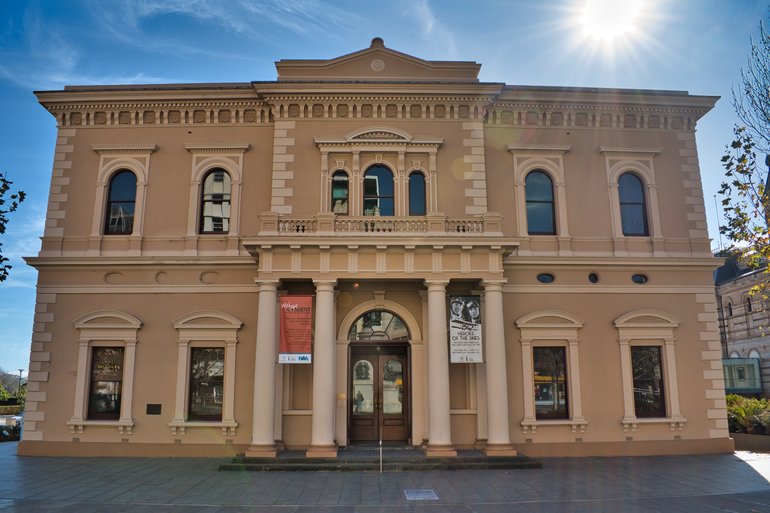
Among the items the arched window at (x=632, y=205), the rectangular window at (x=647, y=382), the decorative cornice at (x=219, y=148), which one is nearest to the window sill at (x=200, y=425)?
the decorative cornice at (x=219, y=148)

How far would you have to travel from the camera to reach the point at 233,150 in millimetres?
17078

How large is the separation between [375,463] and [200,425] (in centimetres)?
523

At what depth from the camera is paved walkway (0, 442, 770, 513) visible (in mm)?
9898

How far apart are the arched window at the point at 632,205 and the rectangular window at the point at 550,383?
179 inches

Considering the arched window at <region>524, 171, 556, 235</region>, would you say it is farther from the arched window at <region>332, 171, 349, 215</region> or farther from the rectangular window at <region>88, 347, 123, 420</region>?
the rectangular window at <region>88, 347, 123, 420</region>

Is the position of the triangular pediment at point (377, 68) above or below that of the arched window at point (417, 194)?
above

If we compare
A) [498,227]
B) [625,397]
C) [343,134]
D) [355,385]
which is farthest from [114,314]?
[625,397]

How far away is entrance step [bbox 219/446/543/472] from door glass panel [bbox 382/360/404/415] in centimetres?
200

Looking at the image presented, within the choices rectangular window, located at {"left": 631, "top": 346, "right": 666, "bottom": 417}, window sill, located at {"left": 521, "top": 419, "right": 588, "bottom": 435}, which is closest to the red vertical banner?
window sill, located at {"left": 521, "top": 419, "right": 588, "bottom": 435}

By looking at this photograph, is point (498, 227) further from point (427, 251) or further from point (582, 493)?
point (582, 493)

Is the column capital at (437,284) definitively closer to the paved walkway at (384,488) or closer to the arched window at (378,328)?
the arched window at (378,328)

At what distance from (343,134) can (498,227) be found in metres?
5.51

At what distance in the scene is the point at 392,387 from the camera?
1605cm

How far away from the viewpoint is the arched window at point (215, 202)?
55.4ft
